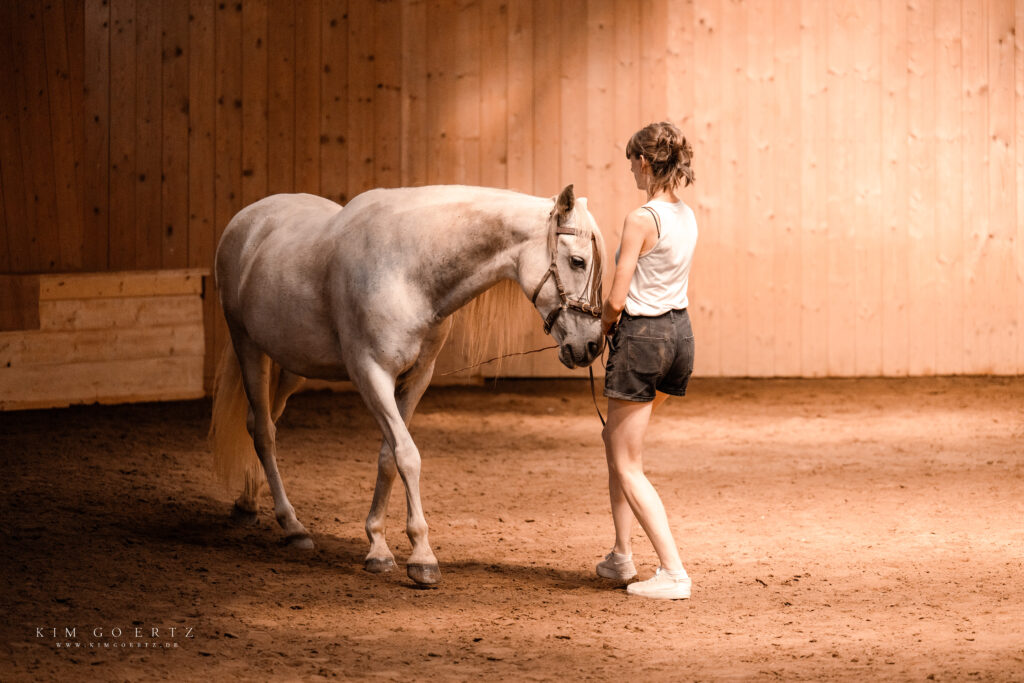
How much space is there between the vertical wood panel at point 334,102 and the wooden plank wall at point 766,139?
0.02 meters

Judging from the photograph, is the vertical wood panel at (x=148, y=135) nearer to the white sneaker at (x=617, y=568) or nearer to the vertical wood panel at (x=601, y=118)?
the vertical wood panel at (x=601, y=118)

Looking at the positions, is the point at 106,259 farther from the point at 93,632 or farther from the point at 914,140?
the point at 914,140

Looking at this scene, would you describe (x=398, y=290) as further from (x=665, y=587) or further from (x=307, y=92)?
(x=307, y=92)

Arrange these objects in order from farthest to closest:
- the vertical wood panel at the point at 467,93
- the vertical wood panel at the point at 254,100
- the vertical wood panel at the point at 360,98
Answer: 1. the vertical wood panel at the point at 467,93
2. the vertical wood panel at the point at 360,98
3. the vertical wood panel at the point at 254,100

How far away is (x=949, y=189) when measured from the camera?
10.3 metres

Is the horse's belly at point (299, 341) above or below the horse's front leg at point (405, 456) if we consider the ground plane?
above

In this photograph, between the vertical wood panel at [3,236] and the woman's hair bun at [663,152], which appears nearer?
the woman's hair bun at [663,152]

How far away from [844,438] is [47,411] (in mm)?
5413

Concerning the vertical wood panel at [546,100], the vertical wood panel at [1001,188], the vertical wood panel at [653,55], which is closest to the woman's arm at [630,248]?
the vertical wood panel at [546,100]

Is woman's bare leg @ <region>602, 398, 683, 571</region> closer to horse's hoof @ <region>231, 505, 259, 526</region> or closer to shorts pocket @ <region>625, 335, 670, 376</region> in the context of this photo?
shorts pocket @ <region>625, 335, 670, 376</region>

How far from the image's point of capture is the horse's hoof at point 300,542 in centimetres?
504

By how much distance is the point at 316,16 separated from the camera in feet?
31.4

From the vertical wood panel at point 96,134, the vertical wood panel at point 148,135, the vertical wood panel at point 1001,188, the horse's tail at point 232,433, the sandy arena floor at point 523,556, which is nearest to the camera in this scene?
the sandy arena floor at point 523,556

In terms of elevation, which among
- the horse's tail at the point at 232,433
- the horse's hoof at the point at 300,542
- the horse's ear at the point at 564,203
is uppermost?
the horse's ear at the point at 564,203
